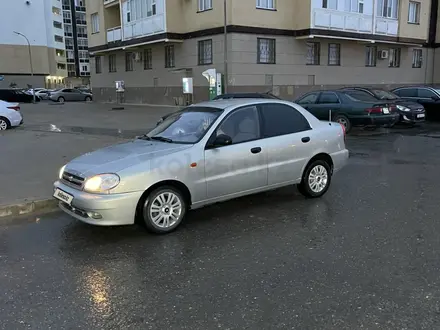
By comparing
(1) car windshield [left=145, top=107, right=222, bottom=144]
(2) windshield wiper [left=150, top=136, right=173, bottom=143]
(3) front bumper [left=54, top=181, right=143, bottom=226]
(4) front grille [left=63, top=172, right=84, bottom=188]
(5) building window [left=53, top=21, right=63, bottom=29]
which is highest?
(5) building window [left=53, top=21, right=63, bottom=29]

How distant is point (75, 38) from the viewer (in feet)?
331

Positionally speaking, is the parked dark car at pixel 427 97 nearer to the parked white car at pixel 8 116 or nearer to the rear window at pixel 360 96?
the rear window at pixel 360 96

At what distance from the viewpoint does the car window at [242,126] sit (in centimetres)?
577

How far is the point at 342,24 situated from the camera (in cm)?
2708

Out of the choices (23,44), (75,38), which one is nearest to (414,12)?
(23,44)

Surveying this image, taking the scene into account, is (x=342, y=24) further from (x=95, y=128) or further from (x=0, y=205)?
(x=0, y=205)

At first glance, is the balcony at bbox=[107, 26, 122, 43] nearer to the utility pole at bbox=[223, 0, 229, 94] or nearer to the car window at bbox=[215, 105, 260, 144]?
the utility pole at bbox=[223, 0, 229, 94]

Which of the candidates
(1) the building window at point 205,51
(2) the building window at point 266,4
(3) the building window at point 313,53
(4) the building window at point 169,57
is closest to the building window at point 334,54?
(3) the building window at point 313,53

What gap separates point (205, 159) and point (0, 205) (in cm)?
314

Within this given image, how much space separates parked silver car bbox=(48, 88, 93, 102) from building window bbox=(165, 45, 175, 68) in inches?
670

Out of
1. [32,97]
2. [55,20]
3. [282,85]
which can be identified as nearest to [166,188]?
[282,85]

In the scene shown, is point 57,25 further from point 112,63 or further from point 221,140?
point 221,140

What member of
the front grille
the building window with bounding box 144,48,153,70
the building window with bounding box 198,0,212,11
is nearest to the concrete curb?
the front grille

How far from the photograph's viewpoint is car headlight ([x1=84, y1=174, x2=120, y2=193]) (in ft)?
15.9
